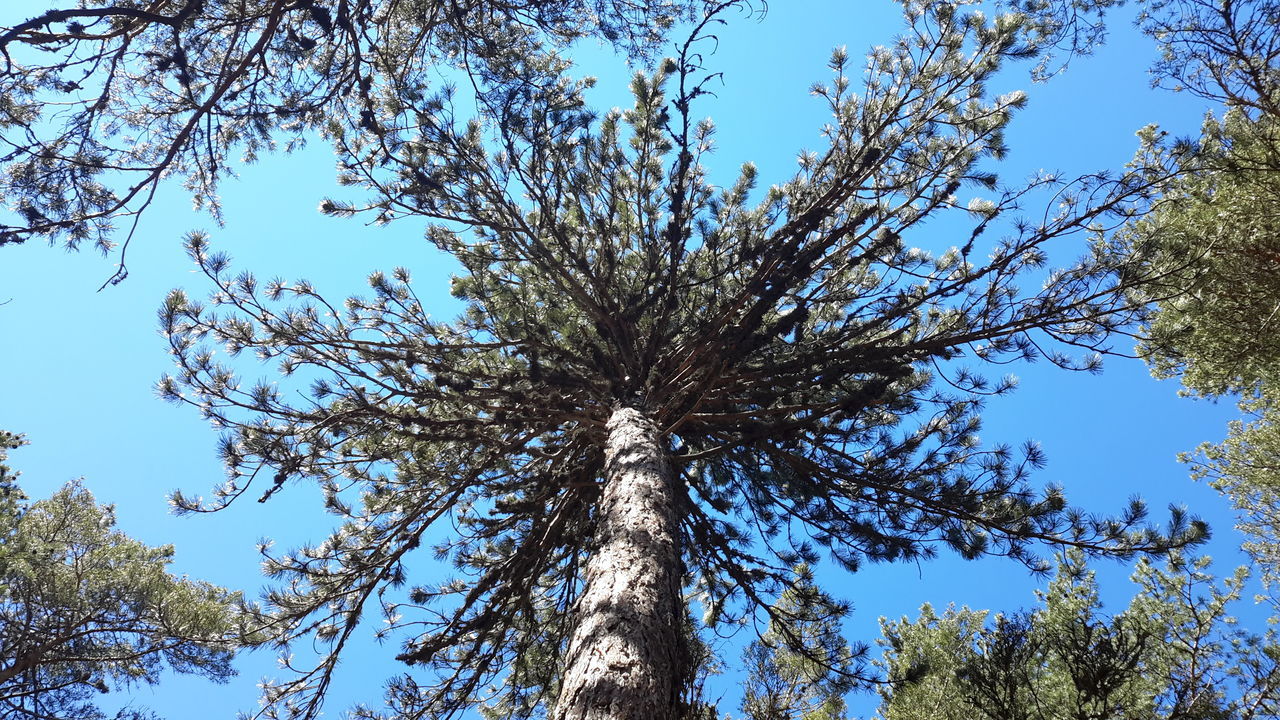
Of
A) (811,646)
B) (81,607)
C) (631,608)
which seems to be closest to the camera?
(631,608)

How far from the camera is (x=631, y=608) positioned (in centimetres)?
248

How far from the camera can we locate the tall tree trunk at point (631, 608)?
2059 millimetres

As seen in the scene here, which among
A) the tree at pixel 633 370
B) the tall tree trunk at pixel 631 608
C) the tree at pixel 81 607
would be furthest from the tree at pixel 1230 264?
the tree at pixel 81 607

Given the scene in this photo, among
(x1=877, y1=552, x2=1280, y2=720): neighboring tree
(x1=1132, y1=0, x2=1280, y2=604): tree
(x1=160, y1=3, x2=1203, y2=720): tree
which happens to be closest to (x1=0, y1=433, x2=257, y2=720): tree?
(x1=160, y1=3, x2=1203, y2=720): tree

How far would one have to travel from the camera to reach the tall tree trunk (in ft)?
6.75

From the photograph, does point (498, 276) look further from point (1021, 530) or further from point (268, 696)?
point (1021, 530)

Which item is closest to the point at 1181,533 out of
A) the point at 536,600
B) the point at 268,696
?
the point at 536,600

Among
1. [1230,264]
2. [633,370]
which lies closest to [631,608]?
[633,370]

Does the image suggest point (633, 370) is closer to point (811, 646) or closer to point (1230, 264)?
point (811, 646)

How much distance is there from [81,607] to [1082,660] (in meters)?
10.9

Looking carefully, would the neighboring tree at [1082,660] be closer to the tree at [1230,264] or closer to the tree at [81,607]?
the tree at [1230,264]

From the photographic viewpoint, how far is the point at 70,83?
363 centimetres

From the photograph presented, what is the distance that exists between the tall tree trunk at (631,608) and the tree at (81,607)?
5.53 meters

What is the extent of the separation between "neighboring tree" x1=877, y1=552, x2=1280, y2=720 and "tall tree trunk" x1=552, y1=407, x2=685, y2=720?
2.46 m
